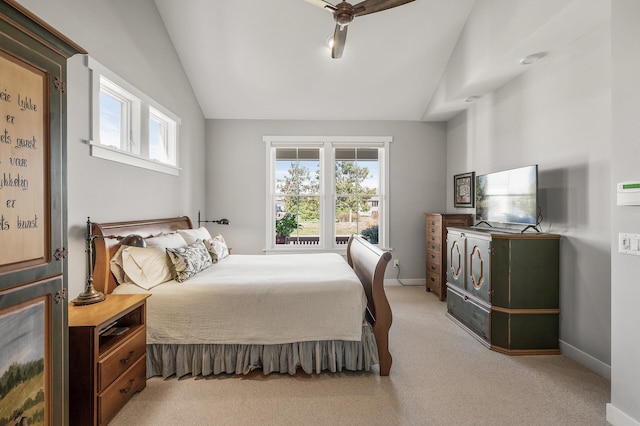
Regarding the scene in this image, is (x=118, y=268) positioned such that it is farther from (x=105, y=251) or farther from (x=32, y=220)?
(x=32, y=220)

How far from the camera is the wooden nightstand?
5.51 ft

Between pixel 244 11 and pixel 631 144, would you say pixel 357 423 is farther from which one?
pixel 244 11

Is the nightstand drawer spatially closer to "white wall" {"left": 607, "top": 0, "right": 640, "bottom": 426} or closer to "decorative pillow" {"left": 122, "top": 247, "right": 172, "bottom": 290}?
"white wall" {"left": 607, "top": 0, "right": 640, "bottom": 426}

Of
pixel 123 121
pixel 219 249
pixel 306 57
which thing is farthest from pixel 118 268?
pixel 306 57

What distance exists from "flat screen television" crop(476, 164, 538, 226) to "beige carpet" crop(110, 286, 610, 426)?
1273 millimetres

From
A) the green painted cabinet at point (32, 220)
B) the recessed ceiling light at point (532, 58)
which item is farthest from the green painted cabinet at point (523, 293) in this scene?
the green painted cabinet at point (32, 220)

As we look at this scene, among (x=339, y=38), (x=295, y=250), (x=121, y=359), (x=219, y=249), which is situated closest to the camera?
(x=121, y=359)

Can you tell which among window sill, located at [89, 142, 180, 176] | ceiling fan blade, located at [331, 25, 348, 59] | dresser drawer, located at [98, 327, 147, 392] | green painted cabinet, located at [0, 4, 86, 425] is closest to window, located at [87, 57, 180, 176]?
window sill, located at [89, 142, 180, 176]

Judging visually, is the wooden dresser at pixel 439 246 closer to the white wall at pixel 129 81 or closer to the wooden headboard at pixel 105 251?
the white wall at pixel 129 81

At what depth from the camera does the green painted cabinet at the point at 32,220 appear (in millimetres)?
1119

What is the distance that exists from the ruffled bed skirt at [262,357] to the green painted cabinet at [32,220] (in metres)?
0.94

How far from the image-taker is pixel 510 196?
3.09 m

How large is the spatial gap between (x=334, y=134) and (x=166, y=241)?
314 cm

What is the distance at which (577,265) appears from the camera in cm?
261
